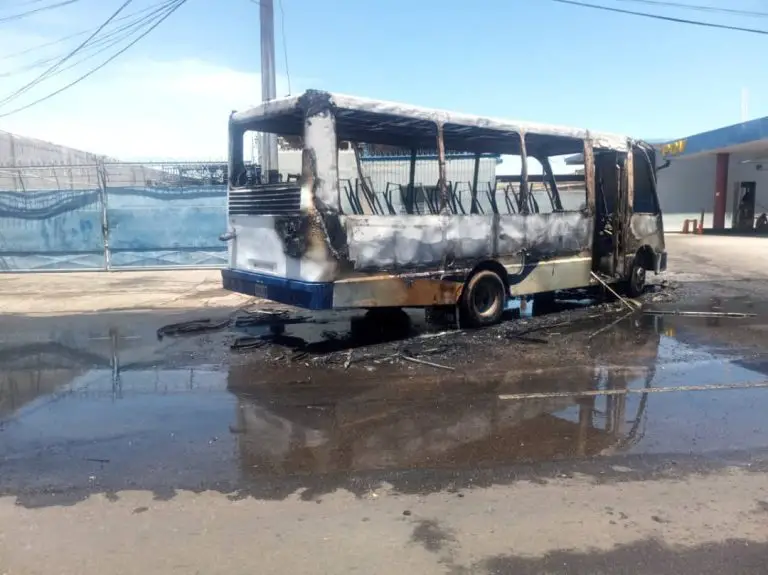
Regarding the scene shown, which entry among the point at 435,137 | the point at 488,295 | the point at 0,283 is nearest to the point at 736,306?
the point at 488,295

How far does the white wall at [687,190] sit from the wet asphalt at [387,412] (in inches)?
1062

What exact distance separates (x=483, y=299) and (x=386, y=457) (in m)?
4.69

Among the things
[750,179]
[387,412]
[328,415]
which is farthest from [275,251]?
[750,179]

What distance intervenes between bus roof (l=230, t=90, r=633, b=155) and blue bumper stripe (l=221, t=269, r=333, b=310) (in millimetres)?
1888

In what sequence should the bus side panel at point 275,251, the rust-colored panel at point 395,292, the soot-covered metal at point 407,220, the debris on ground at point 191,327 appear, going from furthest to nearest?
the debris on ground at point 191,327 < the rust-colored panel at point 395,292 < the bus side panel at point 275,251 < the soot-covered metal at point 407,220

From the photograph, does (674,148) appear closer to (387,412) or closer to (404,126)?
(404,126)

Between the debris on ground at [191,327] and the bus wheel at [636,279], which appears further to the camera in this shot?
the bus wheel at [636,279]

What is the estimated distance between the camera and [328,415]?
538 centimetres

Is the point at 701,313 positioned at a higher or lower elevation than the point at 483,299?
lower

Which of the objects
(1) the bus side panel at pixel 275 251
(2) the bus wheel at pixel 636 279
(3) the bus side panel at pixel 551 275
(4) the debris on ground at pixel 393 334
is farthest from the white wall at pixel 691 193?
(1) the bus side panel at pixel 275 251

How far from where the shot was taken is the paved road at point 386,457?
10.6ft

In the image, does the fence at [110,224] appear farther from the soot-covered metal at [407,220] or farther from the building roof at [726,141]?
the building roof at [726,141]

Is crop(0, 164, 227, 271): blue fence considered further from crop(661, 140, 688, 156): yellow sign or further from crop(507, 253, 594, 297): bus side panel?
crop(661, 140, 688, 156): yellow sign

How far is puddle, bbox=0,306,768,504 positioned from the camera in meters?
4.36
